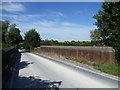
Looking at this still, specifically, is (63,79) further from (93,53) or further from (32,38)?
(32,38)

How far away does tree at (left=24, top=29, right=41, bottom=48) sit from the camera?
88.6 m

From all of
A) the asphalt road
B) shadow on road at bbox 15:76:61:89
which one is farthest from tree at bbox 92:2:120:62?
shadow on road at bbox 15:76:61:89

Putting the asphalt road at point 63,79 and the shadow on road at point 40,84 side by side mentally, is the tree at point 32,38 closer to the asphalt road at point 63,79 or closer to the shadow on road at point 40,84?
the asphalt road at point 63,79

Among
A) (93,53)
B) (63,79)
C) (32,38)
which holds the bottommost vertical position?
(63,79)

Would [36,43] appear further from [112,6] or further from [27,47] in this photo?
[112,6]

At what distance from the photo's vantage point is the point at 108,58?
18.6 metres

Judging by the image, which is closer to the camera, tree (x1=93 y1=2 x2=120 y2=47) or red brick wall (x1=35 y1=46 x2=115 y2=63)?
red brick wall (x1=35 y1=46 x2=115 y2=63)

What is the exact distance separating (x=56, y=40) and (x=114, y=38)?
6077 cm

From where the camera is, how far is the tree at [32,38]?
88625mm

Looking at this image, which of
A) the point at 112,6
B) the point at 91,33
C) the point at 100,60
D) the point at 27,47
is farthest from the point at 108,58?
the point at 27,47

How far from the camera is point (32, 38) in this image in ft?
289

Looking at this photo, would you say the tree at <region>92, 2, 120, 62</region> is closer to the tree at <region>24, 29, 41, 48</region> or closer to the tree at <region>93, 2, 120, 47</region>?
the tree at <region>93, 2, 120, 47</region>

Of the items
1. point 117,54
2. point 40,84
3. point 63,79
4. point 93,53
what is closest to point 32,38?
point 93,53

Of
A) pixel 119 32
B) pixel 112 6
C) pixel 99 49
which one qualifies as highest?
pixel 112 6
